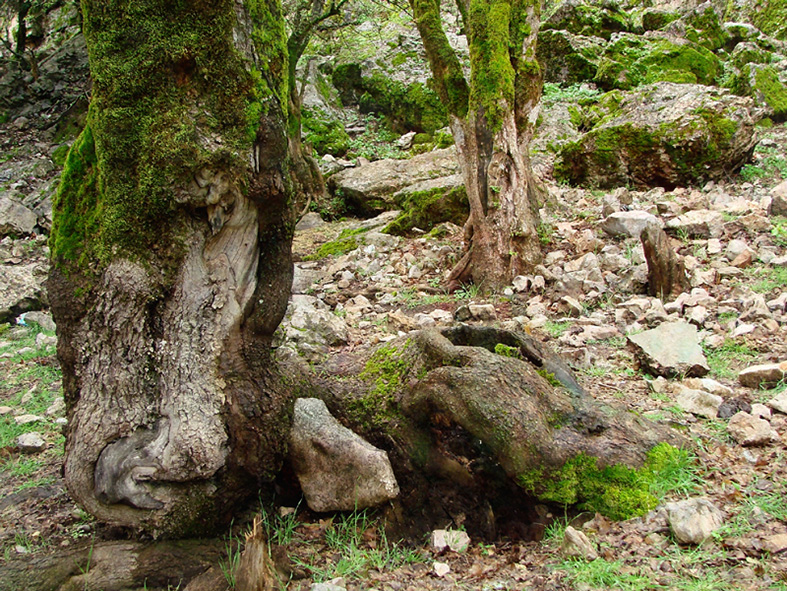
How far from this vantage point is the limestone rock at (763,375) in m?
3.29

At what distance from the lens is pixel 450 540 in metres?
2.54

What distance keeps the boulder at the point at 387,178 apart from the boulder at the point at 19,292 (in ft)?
17.0

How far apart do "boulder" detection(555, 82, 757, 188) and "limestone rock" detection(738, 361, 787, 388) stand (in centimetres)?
507

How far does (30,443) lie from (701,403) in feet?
13.8

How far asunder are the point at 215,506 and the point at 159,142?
157 cm

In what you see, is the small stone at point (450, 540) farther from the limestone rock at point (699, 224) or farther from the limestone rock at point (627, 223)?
the limestone rock at point (699, 224)

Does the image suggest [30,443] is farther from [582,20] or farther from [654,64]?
[582,20]

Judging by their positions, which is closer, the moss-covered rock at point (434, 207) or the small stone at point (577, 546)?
the small stone at point (577, 546)

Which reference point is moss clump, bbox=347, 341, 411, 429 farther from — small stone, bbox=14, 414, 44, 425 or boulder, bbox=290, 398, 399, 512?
small stone, bbox=14, 414, 44, 425

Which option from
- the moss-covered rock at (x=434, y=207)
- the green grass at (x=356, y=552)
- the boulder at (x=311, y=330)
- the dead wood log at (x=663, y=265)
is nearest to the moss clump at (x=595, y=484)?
the green grass at (x=356, y=552)

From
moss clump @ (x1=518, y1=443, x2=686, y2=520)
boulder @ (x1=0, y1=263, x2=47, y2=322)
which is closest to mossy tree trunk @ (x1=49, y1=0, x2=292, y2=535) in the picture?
moss clump @ (x1=518, y1=443, x2=686, y2=520)

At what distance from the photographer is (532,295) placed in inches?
222

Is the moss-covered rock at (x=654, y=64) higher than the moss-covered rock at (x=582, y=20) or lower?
lower

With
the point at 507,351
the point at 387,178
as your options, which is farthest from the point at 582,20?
the point at 507,351
